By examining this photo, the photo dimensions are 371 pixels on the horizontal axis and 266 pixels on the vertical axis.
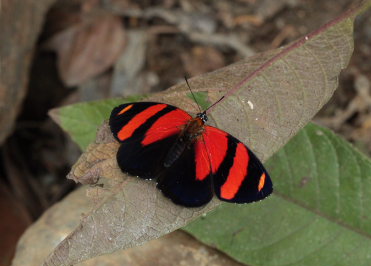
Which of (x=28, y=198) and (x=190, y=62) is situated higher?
(x=190, y=62)

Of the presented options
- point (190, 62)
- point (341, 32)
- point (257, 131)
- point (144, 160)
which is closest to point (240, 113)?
point (257, 131)

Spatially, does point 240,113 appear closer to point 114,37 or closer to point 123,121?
point 123,121

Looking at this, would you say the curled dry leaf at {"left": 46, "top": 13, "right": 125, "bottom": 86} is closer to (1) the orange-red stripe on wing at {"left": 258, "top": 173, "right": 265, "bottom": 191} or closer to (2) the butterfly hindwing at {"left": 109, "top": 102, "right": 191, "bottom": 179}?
(2) the butterfly hindwing at {"left": 109, "top": 102, "right": 191, "bottom": 179}

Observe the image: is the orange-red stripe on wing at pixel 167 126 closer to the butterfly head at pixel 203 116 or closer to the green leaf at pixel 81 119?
the butterfly head at pixel 203 116

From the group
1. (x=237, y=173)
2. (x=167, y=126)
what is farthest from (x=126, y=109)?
(x=237, y=173)

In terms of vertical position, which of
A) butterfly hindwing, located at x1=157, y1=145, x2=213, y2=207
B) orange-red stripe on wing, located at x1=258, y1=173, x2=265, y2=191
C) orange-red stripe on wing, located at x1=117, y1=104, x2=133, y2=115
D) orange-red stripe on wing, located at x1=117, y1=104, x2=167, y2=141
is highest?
orange-red stripe on wing, located at x1=117, y1=104, x2=133, y2=115

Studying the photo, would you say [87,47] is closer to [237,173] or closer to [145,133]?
[145,133]

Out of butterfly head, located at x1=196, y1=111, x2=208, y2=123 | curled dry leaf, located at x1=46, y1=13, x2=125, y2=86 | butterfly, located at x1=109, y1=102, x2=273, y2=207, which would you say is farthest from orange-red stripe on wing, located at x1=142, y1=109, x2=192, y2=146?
curled dry leaf, located at x1=46, y1=13, x2=125, y2=86
